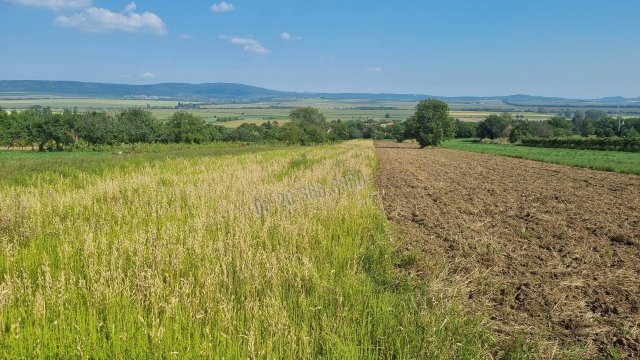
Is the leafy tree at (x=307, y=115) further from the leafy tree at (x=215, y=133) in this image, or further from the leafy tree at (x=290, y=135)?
the leafy tree at (x=290, y=135)

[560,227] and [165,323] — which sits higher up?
[165,323]

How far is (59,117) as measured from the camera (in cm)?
7888

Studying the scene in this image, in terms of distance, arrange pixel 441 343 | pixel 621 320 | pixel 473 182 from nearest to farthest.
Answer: pixel 441 343 → pixel 621 320 → pixel 473 182

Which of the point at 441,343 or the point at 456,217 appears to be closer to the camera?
the point at 441,343

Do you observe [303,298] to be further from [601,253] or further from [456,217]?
[456,217]

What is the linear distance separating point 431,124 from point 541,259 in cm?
7760

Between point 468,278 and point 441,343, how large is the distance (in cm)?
267

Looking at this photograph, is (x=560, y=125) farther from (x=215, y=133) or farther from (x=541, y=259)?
(x=541, y=259)

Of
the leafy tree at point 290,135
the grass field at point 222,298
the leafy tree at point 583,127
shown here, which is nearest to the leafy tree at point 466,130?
the leafy tree at point 583,127

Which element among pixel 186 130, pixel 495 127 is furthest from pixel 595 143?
pixel 186 130

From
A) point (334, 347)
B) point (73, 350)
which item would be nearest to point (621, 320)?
point (334, 347)

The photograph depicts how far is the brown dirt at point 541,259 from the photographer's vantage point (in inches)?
187

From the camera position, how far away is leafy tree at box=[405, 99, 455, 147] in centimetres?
8225

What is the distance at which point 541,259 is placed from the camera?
7.48 m
